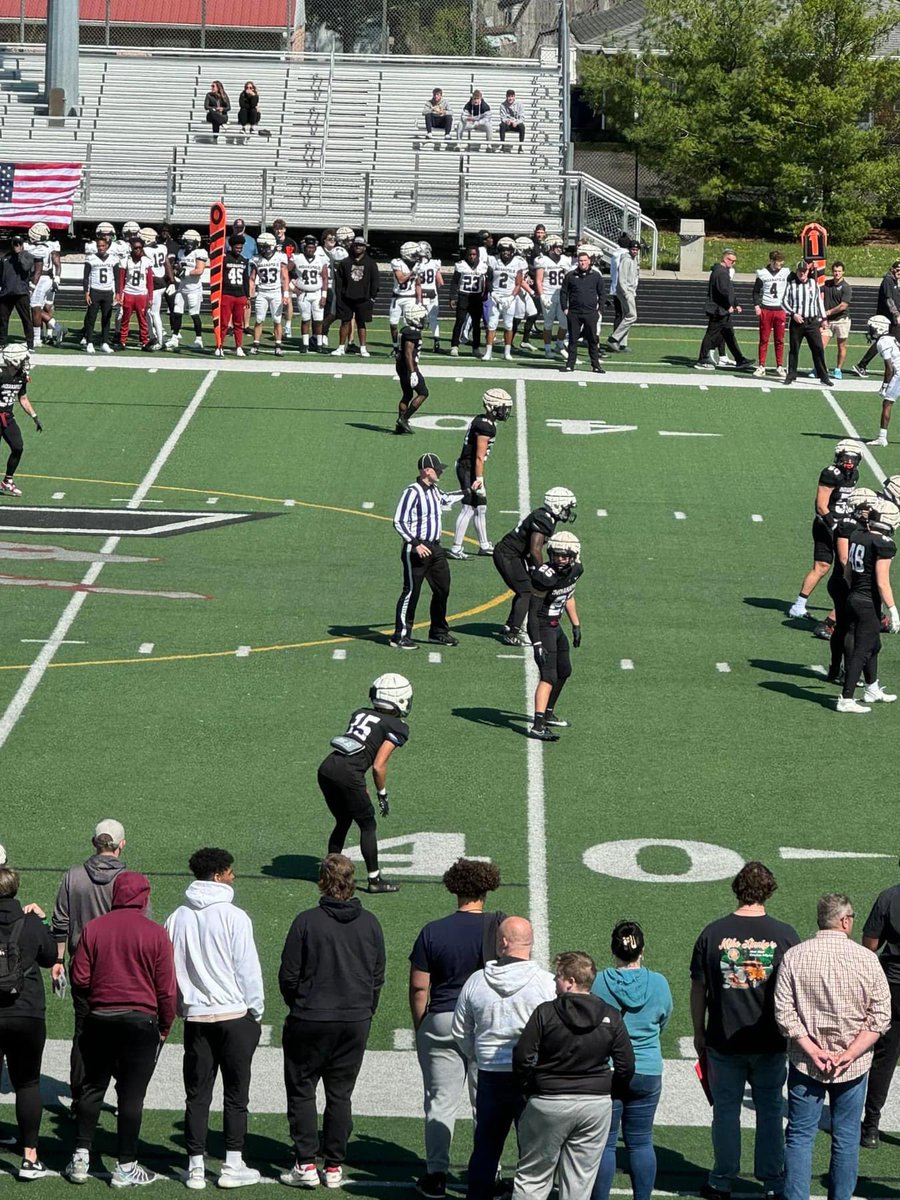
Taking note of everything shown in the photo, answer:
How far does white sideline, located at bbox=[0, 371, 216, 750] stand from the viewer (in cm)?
1798

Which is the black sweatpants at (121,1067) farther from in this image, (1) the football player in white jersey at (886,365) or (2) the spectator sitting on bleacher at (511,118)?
(2) the spectator sitting on bleacher at (511,118)

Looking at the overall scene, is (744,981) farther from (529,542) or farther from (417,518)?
(417,518)

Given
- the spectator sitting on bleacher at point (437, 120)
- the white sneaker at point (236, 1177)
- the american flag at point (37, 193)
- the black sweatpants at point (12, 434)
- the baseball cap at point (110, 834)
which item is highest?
the spectator sitting on bleacher at point (437, 120)

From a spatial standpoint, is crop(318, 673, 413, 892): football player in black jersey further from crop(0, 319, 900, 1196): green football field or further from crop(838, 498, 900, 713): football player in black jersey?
crop(838, 498, 900, 713): football player in black jersey

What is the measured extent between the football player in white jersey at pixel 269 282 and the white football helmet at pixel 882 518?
17189mm

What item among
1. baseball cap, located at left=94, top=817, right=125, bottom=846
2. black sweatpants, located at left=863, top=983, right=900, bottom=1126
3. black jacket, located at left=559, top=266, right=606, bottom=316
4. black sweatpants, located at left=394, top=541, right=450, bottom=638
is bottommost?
black sweatpants, located at left=863, top=983, right=900, bottom=1126

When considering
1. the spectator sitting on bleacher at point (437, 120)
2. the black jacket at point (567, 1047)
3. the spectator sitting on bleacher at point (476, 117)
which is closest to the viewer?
the black jacket at point (567, 1047)

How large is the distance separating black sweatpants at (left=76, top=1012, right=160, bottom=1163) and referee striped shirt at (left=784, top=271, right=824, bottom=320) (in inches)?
931

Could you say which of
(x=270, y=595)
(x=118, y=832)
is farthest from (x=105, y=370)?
(x=118, y=832)

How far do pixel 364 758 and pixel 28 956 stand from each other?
4057 mm

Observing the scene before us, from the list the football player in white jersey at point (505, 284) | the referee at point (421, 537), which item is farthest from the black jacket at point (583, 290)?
the referee at point (421, 537)

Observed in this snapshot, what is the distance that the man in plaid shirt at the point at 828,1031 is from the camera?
9.45 meters

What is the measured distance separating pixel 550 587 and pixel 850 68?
34.8 metres

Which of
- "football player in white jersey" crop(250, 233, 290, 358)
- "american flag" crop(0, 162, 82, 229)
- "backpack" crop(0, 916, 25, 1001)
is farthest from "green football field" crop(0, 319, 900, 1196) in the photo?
"american flag" crop(0, 162, 82, 229)
